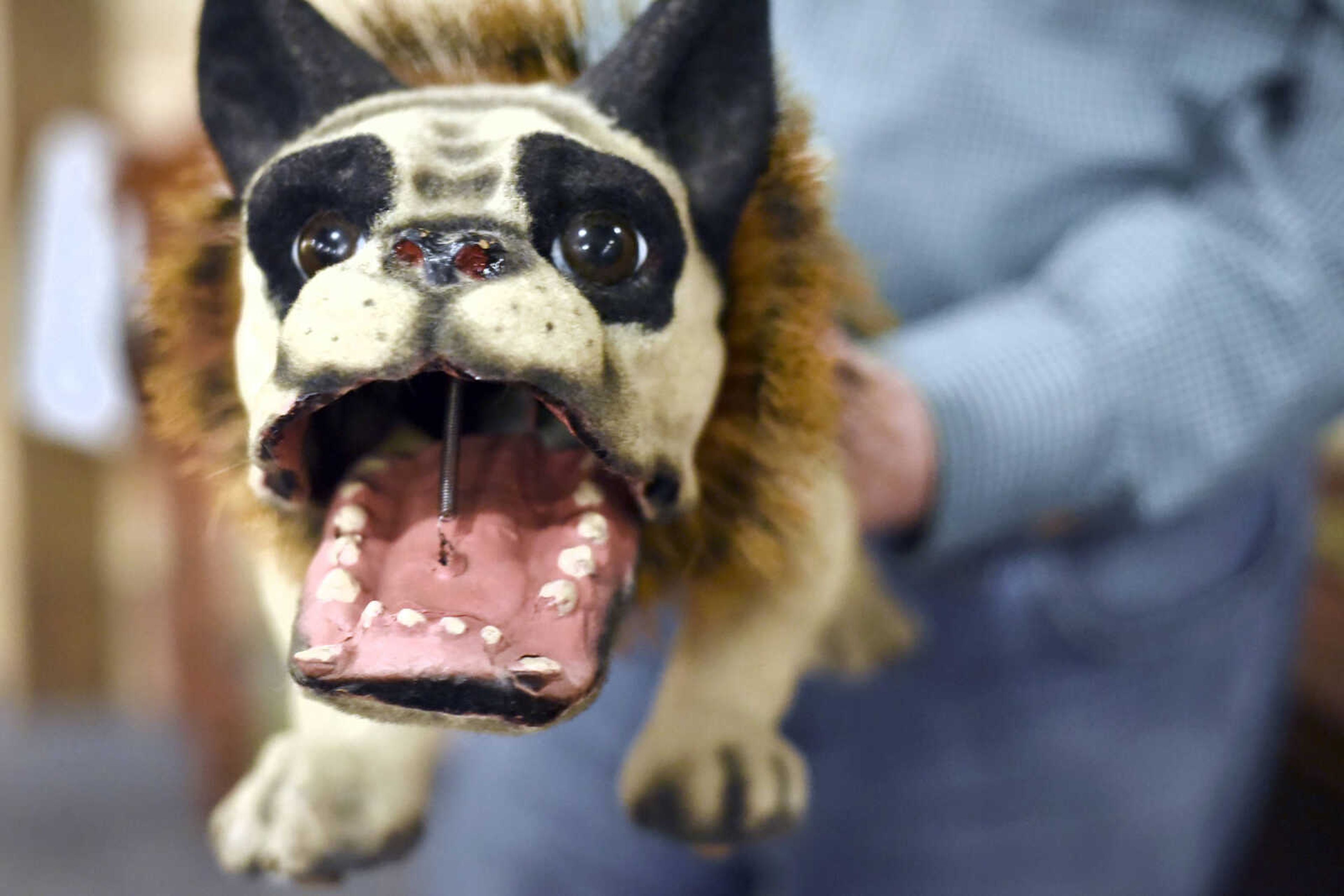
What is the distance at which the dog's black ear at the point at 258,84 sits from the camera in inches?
10.9

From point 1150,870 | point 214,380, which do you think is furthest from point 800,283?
point 1150,870

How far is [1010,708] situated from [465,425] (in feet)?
1.47

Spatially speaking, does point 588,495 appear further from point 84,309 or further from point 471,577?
point 84,309

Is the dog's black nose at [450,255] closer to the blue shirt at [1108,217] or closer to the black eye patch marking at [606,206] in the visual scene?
the black eye patch marking at [606,206]

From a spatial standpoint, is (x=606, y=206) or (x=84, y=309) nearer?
(x=606, y=206)

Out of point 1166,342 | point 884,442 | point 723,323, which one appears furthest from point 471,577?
point 1166,342

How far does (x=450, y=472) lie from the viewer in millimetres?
238

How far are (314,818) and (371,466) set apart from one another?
12 centimetres

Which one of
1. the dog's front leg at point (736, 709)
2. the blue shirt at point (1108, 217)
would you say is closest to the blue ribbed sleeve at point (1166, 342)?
the blue shirt at point (1108, 217)

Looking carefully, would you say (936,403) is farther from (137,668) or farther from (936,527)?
(137,668)

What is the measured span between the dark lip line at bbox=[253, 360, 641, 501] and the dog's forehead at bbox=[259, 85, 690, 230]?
0.13ft

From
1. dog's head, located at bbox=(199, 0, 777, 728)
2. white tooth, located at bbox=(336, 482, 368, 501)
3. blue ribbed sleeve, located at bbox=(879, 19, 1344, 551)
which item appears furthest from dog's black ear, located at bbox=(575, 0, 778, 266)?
blue ribbed sleeve, located at bbox=(879, 19, 1344, 551)

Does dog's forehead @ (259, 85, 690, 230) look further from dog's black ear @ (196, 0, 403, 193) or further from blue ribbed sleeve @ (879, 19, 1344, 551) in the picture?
blue ribbed sleeve @ (879, 19, 1344, 551)

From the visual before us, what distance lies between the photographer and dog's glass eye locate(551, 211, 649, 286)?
0.25 meters
